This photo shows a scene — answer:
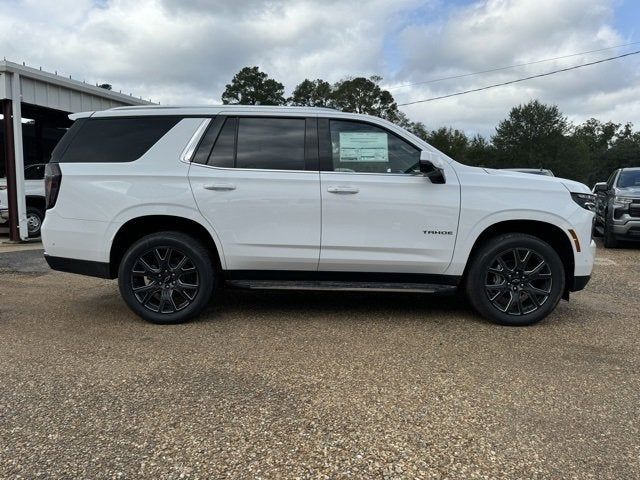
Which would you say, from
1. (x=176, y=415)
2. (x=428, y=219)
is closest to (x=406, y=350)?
(x=428, y=219)

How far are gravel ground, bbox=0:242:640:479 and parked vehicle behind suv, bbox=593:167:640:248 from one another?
5469 mm

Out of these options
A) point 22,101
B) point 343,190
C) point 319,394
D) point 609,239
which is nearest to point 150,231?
point 343,190

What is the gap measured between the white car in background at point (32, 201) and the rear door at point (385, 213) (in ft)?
30.5

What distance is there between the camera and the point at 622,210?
10031 millimetres

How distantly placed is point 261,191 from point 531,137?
188 ft

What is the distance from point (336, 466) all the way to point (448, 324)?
2519mm

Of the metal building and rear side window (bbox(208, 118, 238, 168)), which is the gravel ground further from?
the metal building

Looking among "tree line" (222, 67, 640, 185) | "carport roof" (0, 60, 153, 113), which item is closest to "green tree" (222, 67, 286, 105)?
"tree line" (222, 67, 640, 185)

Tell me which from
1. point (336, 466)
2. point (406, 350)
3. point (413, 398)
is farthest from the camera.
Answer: point (406, 350)

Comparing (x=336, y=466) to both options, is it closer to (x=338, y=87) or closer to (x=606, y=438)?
(x=606, y=438)

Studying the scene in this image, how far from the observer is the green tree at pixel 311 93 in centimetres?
5803

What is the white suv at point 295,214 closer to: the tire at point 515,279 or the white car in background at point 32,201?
the tire at point 515,279

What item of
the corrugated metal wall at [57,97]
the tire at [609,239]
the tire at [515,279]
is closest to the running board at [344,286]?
the tire at [515,279]

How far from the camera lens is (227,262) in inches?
182
